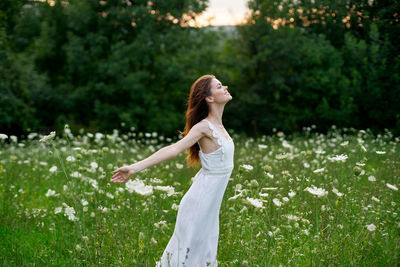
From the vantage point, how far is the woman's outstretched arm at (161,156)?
2549 mm

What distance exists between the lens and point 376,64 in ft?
55.8

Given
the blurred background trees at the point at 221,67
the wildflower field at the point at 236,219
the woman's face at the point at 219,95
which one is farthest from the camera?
the blurred background trees at the point at 221,67

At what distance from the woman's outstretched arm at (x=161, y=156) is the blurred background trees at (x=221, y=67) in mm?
14813

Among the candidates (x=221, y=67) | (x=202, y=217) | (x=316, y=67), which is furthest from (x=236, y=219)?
(x=221, y=67)

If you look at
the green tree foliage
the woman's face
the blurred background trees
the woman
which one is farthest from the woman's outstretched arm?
the green tree foliage

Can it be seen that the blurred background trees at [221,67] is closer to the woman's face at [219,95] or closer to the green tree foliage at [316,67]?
the green tree foliage at [316,67]

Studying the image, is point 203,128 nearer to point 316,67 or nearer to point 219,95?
point 219,95

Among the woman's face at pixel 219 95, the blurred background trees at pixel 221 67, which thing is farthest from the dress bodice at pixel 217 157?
the blurred background trees at pixel 221 67

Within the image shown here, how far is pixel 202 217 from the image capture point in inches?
113

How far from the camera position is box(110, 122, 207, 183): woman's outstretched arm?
8.36 feet

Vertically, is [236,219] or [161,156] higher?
[161,156]

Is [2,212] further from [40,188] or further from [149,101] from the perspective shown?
[149,101]

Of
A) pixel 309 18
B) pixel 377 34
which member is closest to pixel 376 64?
pixel 377 34

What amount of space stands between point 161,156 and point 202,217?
1.78 feet
